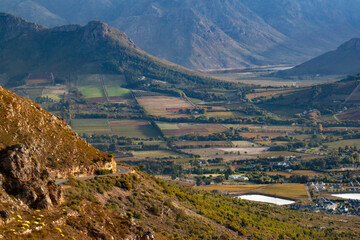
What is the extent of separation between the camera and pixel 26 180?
130 feet

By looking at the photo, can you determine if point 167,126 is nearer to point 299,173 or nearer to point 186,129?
point 186,129

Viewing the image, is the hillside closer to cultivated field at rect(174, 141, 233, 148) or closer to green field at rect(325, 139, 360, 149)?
cultivated field at rect(174, 141, 233, 148)

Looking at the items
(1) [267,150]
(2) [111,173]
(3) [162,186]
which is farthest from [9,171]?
(1) [267,150]

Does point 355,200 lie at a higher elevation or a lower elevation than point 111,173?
lower

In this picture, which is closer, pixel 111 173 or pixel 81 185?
pixel 81 185

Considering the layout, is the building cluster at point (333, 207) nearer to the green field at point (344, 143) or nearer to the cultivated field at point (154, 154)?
the cultivated field at point (154, 154)

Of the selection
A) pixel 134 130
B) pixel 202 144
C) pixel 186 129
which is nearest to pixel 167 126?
pixel 186 129

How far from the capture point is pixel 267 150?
527 ft

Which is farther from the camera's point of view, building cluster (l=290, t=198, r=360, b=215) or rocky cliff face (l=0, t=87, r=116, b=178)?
building cluster (l=290, t=198, r=360, b=215)

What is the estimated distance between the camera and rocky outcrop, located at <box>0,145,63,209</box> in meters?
38.3

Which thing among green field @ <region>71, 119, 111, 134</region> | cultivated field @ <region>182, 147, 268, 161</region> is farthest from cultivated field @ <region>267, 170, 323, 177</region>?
green field @ <region>71, 119, 111, 134</region>

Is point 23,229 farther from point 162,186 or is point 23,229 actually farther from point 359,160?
point 359,160

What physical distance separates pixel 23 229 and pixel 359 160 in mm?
120564

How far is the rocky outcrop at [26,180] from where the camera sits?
126 ft
